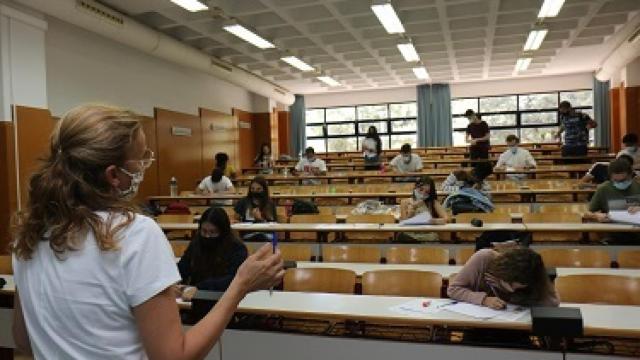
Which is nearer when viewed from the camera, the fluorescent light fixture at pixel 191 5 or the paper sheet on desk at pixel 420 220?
the paper sheet on desk at pixel 420 220

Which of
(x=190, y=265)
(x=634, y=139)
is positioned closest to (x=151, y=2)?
(x=190, y=265)

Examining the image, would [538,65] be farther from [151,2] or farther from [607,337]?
[607,337]

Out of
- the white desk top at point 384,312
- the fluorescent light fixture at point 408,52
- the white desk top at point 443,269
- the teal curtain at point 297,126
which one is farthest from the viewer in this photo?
the teal curtain at point 297,126

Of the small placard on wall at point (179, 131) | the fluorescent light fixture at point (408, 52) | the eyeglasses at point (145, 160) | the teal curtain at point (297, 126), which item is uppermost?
the fluorescent light fixture at point (408, 52)

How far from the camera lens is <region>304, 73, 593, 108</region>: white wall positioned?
15500 mm

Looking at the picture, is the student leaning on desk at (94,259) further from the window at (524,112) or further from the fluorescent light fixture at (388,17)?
the window at (524,112)

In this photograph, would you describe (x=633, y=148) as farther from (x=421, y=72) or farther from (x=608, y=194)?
(x=421, y=72)

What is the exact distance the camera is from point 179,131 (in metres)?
10.9

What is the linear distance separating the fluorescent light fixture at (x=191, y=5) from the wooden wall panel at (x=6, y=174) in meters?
2.86

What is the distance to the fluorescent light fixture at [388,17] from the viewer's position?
771 cm

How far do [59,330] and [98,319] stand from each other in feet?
0.30

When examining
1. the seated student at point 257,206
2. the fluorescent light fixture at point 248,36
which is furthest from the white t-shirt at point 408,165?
the seated student at point 257,206

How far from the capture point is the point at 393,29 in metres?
9.09

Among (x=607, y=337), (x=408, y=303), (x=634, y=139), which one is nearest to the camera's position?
(x=607, y=337)
